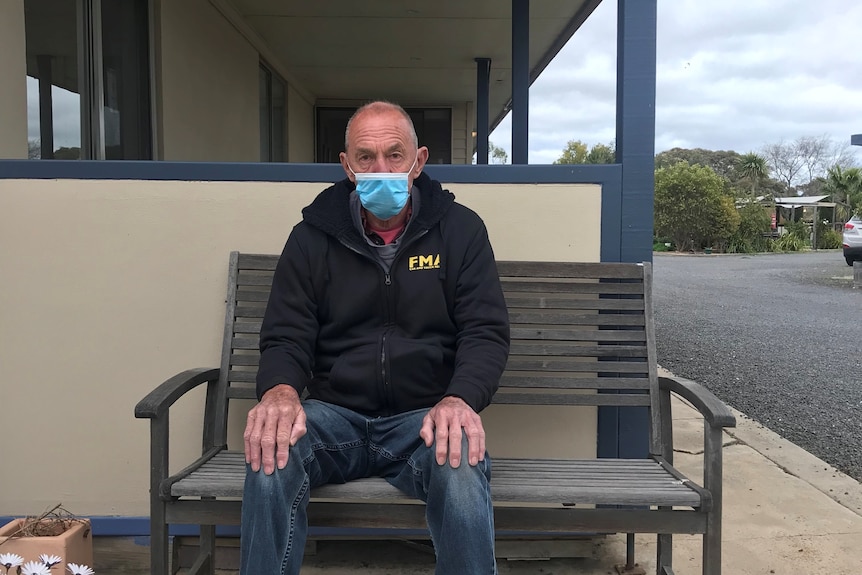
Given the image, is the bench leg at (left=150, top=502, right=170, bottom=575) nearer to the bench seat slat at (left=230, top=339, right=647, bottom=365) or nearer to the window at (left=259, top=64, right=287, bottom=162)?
the bench seat slat at (left=230, top=339, right=647, bottom=365)

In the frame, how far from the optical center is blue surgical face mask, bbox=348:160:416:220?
2043 millimetres

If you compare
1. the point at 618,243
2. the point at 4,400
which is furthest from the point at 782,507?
the point at 4,400

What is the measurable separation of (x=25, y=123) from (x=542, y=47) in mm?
6360

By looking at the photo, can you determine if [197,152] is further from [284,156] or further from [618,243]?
[618,243]

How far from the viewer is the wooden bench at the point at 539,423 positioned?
76.9 inches

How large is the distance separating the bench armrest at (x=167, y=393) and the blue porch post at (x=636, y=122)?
1.58 metres

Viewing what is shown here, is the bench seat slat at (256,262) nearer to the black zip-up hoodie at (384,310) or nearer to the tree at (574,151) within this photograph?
the black zip-up hoodie at (384,310)

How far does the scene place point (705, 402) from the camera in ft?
6.70

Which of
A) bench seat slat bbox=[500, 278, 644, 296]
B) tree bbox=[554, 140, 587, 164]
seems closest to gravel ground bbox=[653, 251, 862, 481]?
bench seat slat bbox=[500, 278, 644, 296]

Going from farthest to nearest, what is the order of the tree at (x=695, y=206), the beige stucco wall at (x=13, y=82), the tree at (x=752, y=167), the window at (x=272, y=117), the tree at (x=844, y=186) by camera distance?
the tree at (x=752, y=167) < the tree at (x=844, y=186) < the tree at (x=695, y=206) < the window at (x=272, y=117) < the beige stucco wall at (x=13, y=82)

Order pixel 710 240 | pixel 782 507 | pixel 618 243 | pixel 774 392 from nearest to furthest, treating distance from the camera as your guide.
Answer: pixel 618 243 → pixel 782 507 → pixel 774 392 → pixel 710 240

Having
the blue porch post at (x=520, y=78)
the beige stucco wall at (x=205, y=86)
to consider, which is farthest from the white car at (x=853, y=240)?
the beige stucco wall at (x=205, y=86)

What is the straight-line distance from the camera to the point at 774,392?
5.76 m

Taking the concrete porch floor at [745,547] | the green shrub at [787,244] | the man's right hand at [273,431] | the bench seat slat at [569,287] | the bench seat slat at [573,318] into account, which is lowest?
the concrete porch floor at [745,547]
